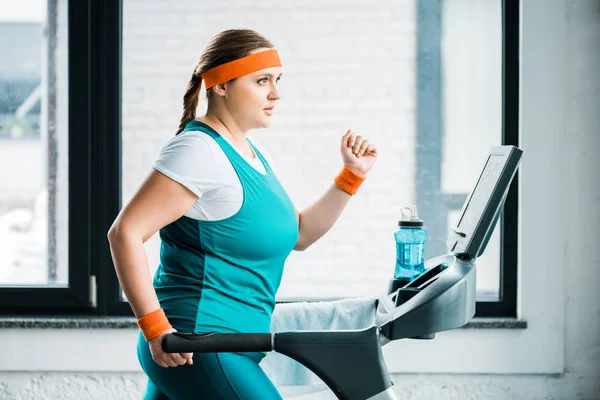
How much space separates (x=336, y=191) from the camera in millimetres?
1653

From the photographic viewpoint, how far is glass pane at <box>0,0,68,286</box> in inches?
98.9

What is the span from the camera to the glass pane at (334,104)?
247 cm

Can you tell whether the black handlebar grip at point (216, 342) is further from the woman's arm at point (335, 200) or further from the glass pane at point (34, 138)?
the glass pane at point (34, 138)

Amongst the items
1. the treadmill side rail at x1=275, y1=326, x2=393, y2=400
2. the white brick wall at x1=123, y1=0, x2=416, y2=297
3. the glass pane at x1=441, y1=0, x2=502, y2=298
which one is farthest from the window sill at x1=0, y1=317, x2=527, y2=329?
the treadmill side rail at x1=275, y1=326, x2=393, y2=400

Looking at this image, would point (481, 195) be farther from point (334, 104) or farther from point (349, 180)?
point (334, 104)

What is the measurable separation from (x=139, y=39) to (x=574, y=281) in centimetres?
167

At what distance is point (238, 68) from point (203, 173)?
0.24 m

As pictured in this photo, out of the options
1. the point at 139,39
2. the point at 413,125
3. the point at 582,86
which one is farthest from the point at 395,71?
the point at 139,39

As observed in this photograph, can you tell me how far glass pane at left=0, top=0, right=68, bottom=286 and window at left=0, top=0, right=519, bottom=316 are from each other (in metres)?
0.02

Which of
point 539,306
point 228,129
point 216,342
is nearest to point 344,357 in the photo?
point 216,342

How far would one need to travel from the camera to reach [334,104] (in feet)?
8.18

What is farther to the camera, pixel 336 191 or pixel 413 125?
pixel 413 125

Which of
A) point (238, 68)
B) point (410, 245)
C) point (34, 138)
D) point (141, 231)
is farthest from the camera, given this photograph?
point (34, 138)

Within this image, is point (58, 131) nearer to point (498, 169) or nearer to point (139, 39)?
point (139, 39)
